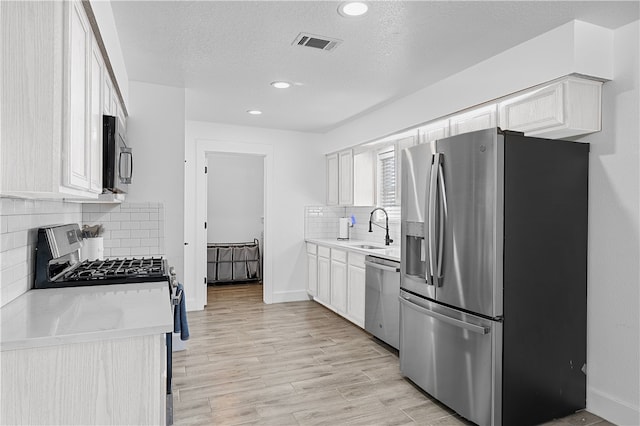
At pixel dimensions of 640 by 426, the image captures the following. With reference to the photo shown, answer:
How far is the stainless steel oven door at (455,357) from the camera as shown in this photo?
2326 mm

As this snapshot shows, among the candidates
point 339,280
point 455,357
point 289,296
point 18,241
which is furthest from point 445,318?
point 289,296

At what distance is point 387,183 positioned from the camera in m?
4.89

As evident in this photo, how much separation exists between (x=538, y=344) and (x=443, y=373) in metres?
0.60

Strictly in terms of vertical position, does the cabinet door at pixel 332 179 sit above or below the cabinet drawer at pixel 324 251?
above

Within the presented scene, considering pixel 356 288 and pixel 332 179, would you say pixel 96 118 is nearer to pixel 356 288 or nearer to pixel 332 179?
pixel 356 288

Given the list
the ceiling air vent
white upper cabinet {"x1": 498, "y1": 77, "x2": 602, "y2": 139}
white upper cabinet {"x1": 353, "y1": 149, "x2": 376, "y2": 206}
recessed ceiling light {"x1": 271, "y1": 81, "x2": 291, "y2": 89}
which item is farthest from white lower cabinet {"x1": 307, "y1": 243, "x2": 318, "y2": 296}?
white upper cabinet {"x1": 498, "y1": 77, "x2": 602, "y2": 139}

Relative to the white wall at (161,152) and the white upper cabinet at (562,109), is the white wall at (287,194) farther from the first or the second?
the white upper cabinet at (562,109)

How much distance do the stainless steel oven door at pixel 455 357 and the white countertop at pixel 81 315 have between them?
172 cm

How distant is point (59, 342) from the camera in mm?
1331

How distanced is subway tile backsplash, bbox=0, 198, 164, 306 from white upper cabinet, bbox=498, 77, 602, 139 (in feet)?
9.58

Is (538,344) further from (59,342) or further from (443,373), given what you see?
(59,342)

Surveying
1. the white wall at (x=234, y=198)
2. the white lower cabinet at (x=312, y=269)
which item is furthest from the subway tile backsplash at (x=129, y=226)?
the white wall at (x=234, y=198)

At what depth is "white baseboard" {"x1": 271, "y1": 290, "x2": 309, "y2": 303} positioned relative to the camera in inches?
223

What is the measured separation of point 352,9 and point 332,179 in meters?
3.54
